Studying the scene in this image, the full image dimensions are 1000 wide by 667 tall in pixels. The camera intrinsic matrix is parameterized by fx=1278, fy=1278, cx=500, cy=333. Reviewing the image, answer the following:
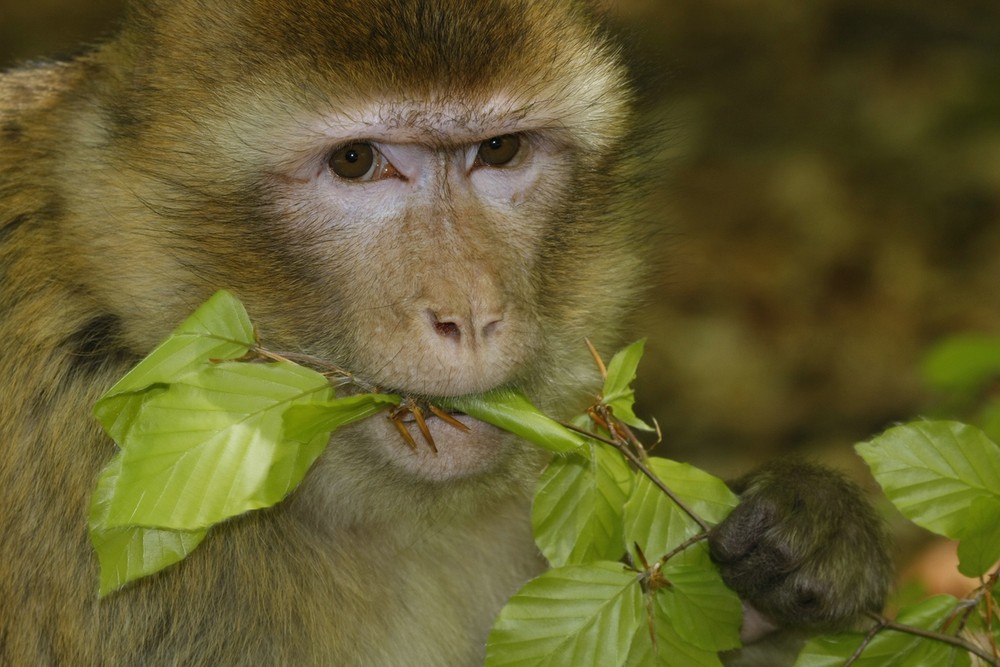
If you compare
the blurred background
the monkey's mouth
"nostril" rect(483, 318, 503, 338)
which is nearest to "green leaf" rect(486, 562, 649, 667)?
the monkey's mouth

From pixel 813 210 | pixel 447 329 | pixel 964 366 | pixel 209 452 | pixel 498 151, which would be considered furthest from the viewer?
pixel 813 210

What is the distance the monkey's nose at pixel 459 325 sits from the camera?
2.26 meters

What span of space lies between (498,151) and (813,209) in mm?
4266

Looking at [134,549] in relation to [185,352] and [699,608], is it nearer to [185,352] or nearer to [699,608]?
[185,352]

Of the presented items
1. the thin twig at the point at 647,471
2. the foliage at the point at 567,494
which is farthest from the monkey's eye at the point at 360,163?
the thin twig at the point at 647,471

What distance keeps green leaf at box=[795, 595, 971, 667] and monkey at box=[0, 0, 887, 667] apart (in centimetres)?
11

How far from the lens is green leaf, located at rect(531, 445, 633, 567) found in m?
2.47

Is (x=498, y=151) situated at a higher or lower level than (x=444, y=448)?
higher

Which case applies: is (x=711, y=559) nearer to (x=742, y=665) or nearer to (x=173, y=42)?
(x=742, y=665)

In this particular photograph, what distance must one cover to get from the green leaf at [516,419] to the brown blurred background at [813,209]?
121 inches

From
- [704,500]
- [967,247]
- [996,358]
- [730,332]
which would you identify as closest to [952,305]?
[967,247]

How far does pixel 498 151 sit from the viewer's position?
8.98 feet

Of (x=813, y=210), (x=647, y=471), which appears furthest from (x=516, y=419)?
(x=813, y=210)

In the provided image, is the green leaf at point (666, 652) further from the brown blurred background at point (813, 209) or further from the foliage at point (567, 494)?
the brown blurred background at point (813, 209)
